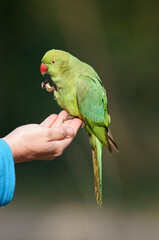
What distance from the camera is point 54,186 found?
9.05 feet

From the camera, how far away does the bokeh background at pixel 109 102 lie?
8.43 ft

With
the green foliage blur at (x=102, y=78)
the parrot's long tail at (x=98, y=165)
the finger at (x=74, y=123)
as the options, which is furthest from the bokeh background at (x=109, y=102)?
the finger at (x=74, y=123)

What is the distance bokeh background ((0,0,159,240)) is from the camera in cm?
257

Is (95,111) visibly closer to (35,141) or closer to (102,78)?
(35,141)

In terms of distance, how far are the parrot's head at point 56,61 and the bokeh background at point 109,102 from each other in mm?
1230

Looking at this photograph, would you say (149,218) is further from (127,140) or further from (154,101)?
(154,101)

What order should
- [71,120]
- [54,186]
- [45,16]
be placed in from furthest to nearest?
[54,186] → [45,16] → [71,120]

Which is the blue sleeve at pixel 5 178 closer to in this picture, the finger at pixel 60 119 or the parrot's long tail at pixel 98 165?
the finger at pixel 60 119

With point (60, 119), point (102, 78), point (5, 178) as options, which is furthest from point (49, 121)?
point (102, 78)

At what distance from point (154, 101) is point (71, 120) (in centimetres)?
144

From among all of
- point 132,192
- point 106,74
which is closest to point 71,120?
point 106,74

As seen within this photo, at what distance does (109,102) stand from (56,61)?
1314 millimetres

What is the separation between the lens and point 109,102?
2.66 m

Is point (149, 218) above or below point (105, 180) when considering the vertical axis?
below
